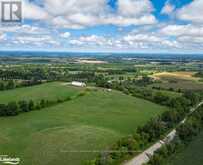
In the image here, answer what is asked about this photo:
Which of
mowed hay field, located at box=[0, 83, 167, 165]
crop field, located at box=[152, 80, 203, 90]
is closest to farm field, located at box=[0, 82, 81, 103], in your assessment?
mowed hay field, located at box=[0, 83, 167, 165]

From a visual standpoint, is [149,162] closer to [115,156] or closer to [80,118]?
[115,156]

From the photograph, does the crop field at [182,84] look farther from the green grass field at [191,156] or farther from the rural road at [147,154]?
the green grass field at [191,156]

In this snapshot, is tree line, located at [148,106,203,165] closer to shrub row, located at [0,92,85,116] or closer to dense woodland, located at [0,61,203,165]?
dense woodland, located at [0,61,203,165]

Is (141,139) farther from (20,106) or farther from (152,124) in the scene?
(20,106)

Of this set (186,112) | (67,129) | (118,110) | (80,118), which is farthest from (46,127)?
(186,112)

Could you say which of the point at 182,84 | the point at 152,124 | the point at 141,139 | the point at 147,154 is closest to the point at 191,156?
the point at 147,154
